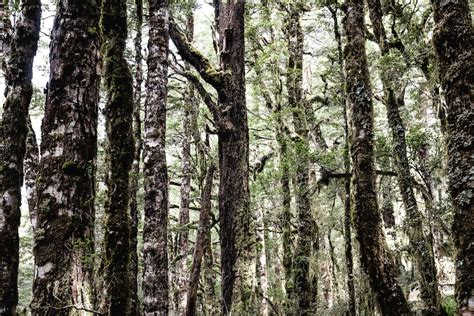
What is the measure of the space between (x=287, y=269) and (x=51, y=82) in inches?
448

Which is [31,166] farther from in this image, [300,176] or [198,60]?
[300,176]

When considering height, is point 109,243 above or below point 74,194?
below

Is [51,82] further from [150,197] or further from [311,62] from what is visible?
[311,62]

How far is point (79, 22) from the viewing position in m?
4.51

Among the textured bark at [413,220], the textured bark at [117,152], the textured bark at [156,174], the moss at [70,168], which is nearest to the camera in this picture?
the moss at [70,168]

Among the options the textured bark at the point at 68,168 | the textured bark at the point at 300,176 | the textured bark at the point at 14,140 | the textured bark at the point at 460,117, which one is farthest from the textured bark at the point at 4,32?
the textured bark at the point at 300,176

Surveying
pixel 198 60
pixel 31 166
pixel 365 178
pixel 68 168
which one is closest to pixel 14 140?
pixel 68 168

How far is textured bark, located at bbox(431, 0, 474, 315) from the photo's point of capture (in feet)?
14.8

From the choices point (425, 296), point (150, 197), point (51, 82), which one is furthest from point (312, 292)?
point (51, 82)

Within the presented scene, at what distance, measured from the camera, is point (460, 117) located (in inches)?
189

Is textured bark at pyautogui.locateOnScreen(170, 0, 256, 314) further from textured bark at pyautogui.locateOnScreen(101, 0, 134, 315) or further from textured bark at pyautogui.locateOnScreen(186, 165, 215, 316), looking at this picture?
textured bark at pyautogui.locateOnScreen(101, 0, 134, 315)

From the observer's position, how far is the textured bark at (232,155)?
27.3ft

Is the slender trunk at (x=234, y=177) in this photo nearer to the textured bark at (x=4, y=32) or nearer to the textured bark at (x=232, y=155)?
the textured bark at (x=232, y=155)

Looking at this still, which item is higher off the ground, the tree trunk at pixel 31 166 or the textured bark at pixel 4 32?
the textured bark at pixel 4 32
